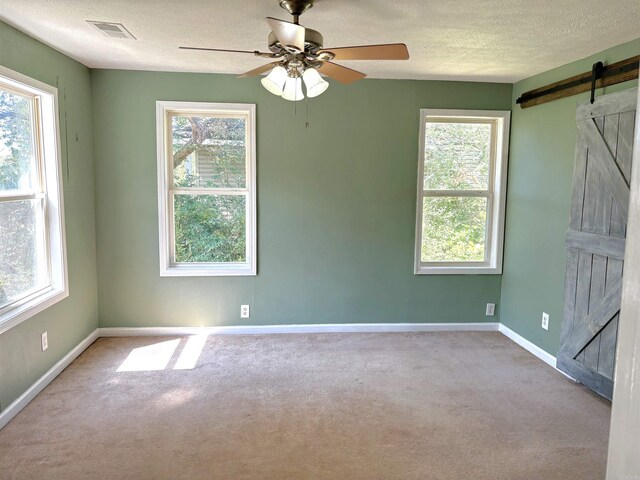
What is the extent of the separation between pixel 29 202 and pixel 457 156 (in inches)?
146

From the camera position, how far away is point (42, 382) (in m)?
3.06

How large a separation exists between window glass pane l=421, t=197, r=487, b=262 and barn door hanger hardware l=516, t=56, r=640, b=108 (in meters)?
1.09

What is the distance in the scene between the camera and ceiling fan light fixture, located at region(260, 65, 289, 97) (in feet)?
7.69

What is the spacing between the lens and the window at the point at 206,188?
404cm

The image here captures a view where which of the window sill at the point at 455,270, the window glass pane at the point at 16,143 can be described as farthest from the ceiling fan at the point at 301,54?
the window sill at the point at 455,270

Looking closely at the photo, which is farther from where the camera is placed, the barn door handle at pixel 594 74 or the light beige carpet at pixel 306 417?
the barn door handle at pixel 594 74

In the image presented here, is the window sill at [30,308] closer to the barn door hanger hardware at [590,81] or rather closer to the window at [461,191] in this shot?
the window at [461,191]

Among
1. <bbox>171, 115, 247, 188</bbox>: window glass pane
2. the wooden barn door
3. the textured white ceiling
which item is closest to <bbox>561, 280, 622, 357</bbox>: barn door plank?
the wooden barn door

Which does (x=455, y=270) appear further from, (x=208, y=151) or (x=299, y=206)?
(x=208, y=151)

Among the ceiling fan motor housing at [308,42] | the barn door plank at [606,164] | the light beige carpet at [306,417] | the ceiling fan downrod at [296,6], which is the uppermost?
the ceiling fan downrod at [296,6]

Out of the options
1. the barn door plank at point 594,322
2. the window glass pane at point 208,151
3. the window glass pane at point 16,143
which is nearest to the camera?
the window glass pane at point 16,143

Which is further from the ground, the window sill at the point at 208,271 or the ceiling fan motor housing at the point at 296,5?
the ceiling fan motor housing at the point at 296,5

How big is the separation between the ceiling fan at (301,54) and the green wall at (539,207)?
1.95 metres

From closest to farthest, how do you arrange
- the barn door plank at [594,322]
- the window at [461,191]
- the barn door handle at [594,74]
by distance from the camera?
the barn door plank at [594,322] → the barn door handle at [594,74] → the window at [461,191]
